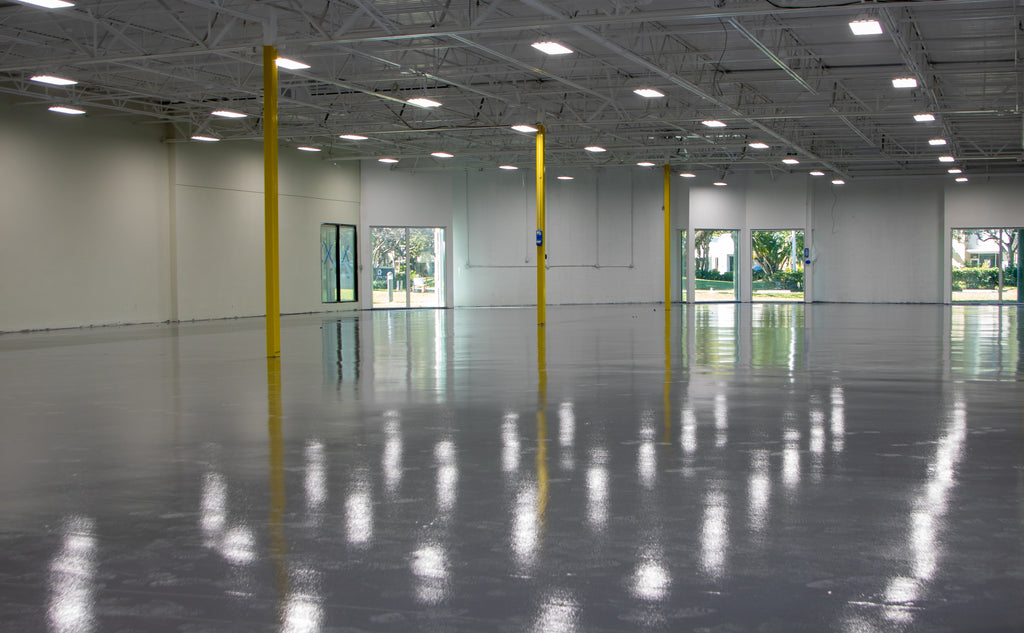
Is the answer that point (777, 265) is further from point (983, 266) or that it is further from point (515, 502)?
point (515, 502)

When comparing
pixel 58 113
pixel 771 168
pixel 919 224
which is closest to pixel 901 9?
pixel 58 113

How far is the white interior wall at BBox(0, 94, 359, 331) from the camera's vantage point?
878 inches

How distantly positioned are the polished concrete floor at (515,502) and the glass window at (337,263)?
20540 millimetres

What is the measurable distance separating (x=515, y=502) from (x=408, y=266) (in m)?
31.4

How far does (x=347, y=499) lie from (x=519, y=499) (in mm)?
977

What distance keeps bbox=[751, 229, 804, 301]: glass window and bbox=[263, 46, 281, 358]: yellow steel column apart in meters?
29.1

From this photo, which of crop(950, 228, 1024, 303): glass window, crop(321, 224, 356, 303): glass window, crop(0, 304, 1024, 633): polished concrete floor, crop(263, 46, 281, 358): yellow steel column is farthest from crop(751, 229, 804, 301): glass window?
crop(0, 304, 1024, 633): polished concrete floor

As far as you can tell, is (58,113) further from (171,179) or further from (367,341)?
(367,341)

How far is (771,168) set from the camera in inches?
1500

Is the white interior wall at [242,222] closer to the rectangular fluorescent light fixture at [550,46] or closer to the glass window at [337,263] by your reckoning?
the glass window at [337,263]

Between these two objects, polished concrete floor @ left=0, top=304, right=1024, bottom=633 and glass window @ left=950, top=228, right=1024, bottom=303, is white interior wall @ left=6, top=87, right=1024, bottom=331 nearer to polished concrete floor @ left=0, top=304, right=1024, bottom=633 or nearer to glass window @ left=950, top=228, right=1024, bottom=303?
glass window @ left=950, top=228, right=1024, bottom=303

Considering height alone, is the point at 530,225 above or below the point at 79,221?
above

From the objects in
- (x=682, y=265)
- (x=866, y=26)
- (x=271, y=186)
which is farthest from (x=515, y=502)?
(x=682, y=265)

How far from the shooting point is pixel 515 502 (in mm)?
5453
